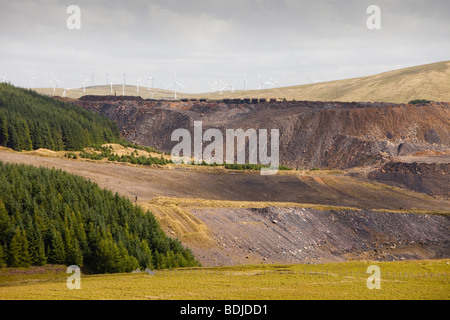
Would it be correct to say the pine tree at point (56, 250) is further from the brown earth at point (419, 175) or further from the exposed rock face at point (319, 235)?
the brown earth at point (419, 175)

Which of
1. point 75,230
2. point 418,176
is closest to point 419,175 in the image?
point 418,176

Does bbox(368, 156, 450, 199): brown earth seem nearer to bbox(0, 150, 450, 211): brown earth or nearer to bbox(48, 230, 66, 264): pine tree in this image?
bbox(0, 150, 450, 211): brown earth

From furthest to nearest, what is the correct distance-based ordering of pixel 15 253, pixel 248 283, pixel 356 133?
pixel 356 133 → pixel 15 253 → pixel 248 283

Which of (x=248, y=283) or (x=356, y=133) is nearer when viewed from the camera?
(x=248, y=283)

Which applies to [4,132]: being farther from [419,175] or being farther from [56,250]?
[419,175]

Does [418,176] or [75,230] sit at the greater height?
[418,176]

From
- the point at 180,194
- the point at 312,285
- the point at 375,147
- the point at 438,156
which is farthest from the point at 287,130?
the point at 312,285
